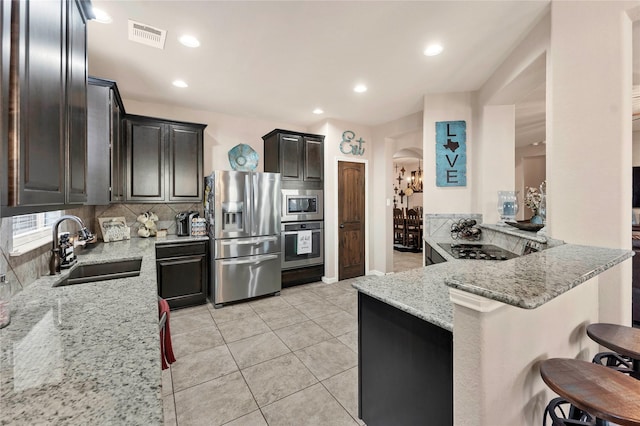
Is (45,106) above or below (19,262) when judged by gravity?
above

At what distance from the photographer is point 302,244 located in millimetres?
4227

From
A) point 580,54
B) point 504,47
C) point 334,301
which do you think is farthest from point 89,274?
point 504,47

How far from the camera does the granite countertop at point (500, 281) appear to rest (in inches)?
31.6

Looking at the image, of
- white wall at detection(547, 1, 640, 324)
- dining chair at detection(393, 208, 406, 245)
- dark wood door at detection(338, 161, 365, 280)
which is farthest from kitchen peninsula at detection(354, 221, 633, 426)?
dining chair at detection(393, 208, 406, 245)

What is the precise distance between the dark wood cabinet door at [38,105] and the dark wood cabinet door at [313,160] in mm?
3267

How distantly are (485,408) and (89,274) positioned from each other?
2683mm

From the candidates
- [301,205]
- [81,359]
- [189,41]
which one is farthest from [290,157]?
[81,359]

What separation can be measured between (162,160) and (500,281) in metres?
3.82

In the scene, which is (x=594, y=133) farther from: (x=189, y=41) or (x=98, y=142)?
(x=98, y=142)

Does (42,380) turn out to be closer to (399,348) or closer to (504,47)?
(399,348)

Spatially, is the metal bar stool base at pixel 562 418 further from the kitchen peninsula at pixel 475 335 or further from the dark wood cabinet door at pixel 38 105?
the dark wood cabinet door at pixel 38 105

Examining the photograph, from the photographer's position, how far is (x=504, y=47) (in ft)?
7.85

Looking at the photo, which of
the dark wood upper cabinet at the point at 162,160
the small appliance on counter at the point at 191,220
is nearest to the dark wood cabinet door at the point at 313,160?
the dark wood upper cabinet at the point at 162,160

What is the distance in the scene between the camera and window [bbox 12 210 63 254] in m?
1.64
